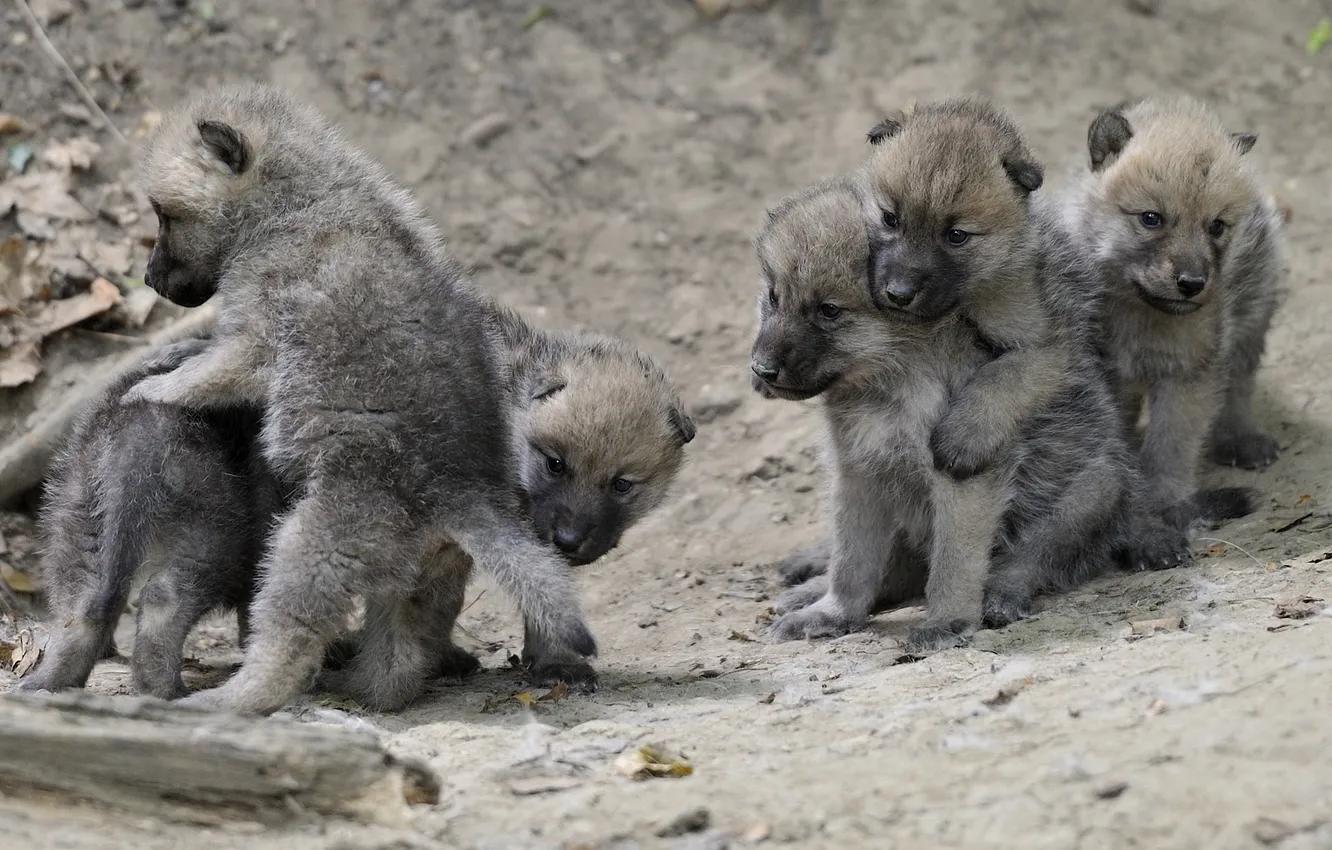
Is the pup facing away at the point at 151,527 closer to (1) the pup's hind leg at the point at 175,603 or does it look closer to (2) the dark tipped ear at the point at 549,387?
(1) the pup's hind leg at the point at 175,603

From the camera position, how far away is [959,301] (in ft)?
18.0

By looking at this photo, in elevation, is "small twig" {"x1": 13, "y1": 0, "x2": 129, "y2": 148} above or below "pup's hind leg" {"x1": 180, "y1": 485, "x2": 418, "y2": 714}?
above

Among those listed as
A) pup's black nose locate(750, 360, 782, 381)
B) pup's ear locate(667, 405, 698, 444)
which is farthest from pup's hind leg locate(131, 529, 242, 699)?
pup's black nose locate(750, 360, 782, 381)

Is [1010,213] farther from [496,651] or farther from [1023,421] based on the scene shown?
[496,651]

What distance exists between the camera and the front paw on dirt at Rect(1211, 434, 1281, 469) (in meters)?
7.00

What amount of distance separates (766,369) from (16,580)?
3606 mm

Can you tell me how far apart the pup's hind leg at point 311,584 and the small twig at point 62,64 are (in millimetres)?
4218

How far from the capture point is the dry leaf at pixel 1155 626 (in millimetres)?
5129

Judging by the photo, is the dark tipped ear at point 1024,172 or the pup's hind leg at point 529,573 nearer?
the pup's hind leg at point 529,573

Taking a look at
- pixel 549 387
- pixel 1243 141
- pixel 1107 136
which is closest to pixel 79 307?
pixel 549 387

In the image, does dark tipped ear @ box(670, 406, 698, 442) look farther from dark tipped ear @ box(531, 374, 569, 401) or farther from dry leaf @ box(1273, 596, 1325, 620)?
dry leaf @ box(1273, 596, 1325, 620)

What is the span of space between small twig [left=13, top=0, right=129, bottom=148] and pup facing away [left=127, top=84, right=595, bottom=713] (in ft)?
8.07

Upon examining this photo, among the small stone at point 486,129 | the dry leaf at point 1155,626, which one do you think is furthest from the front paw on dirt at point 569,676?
the small stone at point 486,129

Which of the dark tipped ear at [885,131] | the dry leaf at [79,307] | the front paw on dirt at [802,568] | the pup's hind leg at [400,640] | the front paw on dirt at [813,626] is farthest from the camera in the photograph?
the dry leaf at [79,307]
